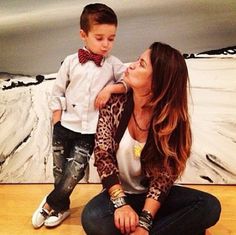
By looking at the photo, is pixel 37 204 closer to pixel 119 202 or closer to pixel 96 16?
pixel 119 202

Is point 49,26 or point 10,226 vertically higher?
point 49,26

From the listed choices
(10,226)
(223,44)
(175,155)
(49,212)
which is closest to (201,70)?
(223,44)

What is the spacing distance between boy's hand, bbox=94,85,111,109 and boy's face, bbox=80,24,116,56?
158mm

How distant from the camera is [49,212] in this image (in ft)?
6.05

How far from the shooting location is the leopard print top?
1516mm

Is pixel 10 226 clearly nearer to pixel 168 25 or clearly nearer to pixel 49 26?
pixel 49 26

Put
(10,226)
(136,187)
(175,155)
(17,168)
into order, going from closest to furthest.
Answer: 1. (175,155)
2. (136,187)
3. (10,226)
4. (17,168)

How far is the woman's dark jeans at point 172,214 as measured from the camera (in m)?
1.48

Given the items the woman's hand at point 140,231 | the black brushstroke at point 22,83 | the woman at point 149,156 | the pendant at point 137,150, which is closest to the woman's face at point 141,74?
the woman at point 149,156

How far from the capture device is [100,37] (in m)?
1.61

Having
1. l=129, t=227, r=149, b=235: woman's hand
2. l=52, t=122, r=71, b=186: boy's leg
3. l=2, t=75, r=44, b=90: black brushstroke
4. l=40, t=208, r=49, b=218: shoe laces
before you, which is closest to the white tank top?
l=129, t=227, r=149, b=235: woman's hand

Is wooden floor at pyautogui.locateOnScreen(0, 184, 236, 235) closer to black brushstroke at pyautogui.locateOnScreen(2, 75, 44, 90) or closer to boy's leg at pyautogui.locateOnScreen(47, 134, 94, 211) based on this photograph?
boy's leg at pyautogui.locateOnScreen(47, 134, 94, 211)

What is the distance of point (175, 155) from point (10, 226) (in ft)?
2.72

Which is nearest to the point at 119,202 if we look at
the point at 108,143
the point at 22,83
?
the point at 108,143
